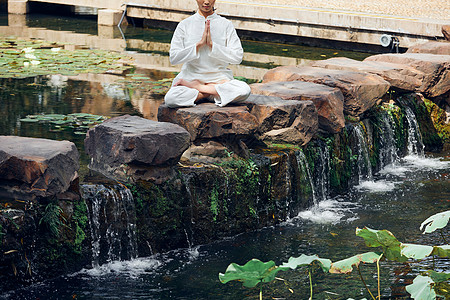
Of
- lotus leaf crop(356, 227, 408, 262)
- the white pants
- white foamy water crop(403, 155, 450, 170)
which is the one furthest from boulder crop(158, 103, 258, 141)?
white foamy water crop(403, 155, 450, 170)

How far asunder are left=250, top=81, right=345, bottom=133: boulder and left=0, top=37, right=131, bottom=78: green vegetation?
4254 mm

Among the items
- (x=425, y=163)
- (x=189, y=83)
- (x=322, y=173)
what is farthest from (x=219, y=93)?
(x=425, y=163)

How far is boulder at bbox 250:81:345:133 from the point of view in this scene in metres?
6.52

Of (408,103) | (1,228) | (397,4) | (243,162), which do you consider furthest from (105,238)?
(397,4)

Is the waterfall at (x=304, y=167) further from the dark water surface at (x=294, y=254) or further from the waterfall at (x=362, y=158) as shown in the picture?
the waterfall at (x=362, y=158)

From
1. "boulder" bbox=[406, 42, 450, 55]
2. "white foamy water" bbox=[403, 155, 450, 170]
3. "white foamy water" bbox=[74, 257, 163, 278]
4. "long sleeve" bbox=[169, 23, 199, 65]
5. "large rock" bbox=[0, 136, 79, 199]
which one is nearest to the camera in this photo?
"large rock" bbox=[0, 136, 79, 199]

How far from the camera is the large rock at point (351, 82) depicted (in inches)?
278

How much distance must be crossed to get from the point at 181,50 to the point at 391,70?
10.4ft

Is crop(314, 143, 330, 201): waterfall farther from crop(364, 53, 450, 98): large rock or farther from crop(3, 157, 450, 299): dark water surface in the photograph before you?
crop(364, 53, 450, 98): large rock

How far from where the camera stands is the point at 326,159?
6609mm

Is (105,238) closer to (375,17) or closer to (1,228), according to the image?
(1,228)

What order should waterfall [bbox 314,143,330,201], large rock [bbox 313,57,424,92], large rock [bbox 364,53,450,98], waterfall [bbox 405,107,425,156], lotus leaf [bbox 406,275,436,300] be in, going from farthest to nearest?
large rock [bbox 364,53,450,98]
waterfall [bbox 405,107,425,156]
large rock [bbox 313,57,424,92]
waterfall [bbox 314,143,330,201]
lotus leaf [bbox 406,275,436,300]

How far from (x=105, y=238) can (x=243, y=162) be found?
143 centimetres

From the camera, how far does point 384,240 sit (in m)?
3.43
